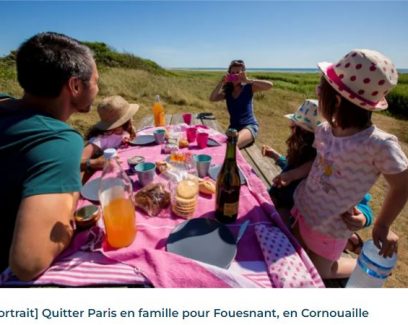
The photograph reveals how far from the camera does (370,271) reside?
1.35 meters

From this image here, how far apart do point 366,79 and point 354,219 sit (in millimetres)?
784

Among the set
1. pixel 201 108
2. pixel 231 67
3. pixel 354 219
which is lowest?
pixel 201 108

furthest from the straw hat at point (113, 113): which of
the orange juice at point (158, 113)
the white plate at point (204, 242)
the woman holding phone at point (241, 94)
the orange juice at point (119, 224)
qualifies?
the woman holding phone at point (241, 94)

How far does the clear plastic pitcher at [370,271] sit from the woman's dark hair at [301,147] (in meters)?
0.73

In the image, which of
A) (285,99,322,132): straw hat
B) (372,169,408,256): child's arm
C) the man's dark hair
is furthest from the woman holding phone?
the man's dark hair

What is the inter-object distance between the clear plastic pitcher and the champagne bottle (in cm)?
81

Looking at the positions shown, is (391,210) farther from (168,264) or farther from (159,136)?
(159,136)

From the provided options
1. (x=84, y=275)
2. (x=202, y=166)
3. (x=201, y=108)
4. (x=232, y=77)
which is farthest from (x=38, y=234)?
(x=201, y=108)

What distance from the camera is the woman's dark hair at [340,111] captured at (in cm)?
131

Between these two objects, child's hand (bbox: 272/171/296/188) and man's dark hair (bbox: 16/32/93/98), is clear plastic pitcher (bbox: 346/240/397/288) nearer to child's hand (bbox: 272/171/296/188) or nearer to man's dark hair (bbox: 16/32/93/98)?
child's hand (bbox: 272/171/296/188)

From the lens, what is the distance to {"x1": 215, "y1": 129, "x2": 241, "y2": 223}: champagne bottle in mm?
1257
